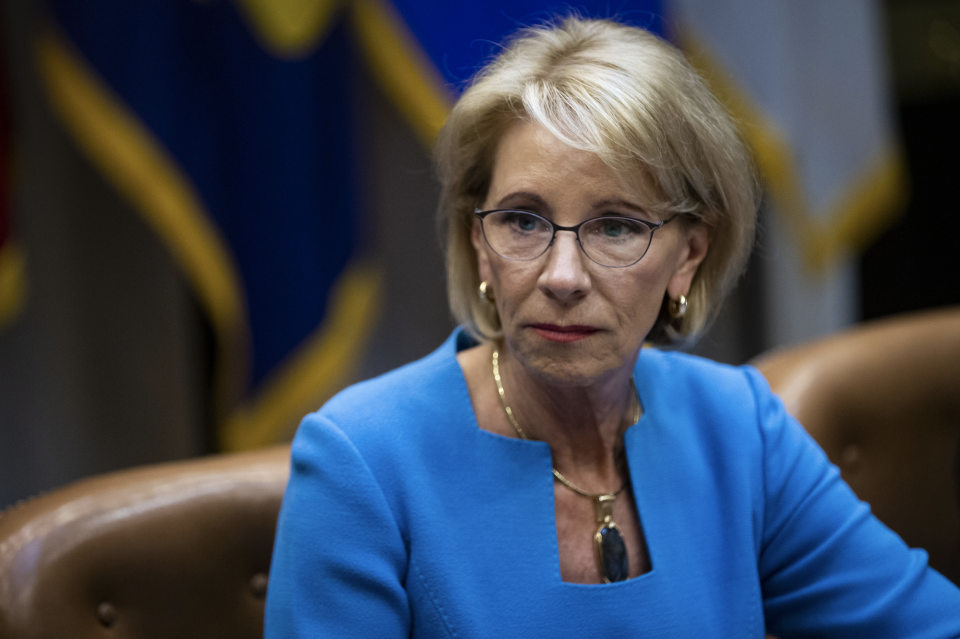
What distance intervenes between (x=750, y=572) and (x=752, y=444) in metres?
0.17

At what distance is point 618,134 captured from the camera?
1004 millimetres

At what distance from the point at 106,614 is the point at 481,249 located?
665mm

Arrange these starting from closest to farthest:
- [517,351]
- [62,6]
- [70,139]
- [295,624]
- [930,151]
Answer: [295,624]
[517,351]
[62,6]
[70,139]
[930,151]

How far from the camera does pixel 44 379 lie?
2.22 metres

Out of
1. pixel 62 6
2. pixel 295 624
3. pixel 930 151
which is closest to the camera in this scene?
pixel 295 624

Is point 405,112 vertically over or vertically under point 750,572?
over

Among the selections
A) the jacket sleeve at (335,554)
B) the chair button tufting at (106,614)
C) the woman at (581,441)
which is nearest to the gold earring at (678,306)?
the woman at (581,441)

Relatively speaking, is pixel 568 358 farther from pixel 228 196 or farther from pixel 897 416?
pixel 228 196

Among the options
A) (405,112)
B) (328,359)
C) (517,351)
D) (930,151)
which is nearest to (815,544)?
(517,351)

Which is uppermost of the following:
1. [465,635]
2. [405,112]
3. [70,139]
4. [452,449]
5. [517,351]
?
[405,112]

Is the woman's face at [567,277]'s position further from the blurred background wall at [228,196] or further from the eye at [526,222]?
the blurred background wall at [228,196]

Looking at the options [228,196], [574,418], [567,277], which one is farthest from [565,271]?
[228,196]

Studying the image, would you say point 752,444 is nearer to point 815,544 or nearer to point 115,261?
point 815,544

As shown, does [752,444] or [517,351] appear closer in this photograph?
[517,351]
